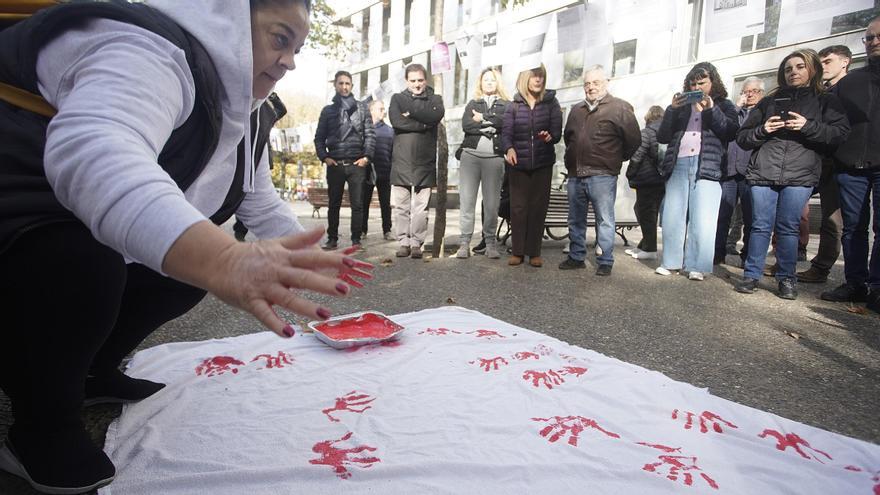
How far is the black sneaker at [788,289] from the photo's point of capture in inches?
153

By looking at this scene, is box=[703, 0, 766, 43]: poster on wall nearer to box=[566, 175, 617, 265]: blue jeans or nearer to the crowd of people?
the crowd of people

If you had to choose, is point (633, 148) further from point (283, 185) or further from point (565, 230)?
point (283, 185)

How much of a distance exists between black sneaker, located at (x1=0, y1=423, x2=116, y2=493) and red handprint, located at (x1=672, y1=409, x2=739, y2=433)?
1.65 m

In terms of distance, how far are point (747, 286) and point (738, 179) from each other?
73.5 inches

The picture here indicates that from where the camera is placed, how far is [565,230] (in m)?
8.41

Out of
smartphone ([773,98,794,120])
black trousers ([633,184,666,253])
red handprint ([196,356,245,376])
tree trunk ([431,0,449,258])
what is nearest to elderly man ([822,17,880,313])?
smartphone ([773,98,794,120])

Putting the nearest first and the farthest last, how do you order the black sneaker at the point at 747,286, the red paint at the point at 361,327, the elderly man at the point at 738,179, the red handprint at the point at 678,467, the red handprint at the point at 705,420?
1. the red handprint at the point at 678,467
2. the red handprint at the point at 705,420
3. the red paint at the point at 361,327
4. the black sneaker at the point at 747,286
5. the elderly man at the point at 738,179

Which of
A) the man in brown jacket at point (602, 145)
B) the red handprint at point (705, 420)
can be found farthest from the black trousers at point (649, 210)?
the red handprint at point (705, 420)

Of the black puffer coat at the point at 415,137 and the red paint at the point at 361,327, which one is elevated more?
the black puffer coat at the point at 415,137

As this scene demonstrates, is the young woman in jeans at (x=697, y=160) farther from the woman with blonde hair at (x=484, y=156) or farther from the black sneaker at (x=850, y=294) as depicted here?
the woman with blonde hair at (x=484, y=156)

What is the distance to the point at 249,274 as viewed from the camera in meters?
0.76

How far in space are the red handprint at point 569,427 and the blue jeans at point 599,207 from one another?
333 cm

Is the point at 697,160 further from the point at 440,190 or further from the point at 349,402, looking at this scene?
the point at 349,402

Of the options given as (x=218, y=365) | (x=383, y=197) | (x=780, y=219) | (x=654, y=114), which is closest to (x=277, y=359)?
(x=218, y=365)
